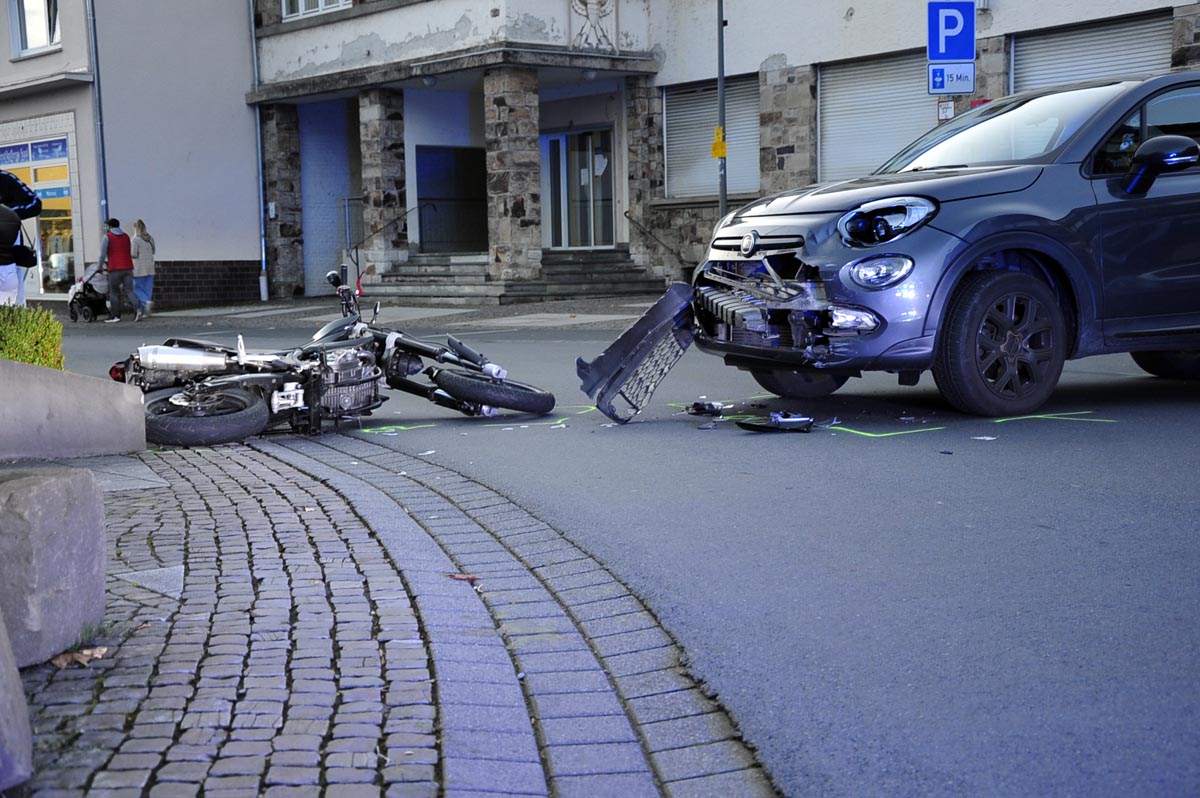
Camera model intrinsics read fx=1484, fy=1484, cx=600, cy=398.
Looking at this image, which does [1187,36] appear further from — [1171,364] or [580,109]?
[580,109]

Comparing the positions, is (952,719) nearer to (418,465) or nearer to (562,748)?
(562,748)

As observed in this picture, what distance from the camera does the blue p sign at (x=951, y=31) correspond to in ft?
47.3

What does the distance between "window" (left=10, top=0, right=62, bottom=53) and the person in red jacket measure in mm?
7271

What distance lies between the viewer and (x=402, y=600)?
4.88 meters

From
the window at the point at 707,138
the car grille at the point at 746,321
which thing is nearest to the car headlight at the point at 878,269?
the car grille at the point at 746,321

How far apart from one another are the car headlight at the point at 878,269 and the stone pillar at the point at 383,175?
870 inches

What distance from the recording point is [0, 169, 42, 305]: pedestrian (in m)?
10.1

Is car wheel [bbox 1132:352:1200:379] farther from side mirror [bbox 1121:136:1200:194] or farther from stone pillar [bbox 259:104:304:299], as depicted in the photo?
stone pillar [bbox 259:104:304:299]

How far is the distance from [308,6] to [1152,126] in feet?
82.1

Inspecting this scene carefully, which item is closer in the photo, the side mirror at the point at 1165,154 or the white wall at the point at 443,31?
the side mirror at the point at 1165,154

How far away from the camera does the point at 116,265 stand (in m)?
26.7

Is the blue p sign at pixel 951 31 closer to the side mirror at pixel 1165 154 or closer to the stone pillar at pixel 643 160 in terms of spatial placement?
the side mirror at pixel 1165 154

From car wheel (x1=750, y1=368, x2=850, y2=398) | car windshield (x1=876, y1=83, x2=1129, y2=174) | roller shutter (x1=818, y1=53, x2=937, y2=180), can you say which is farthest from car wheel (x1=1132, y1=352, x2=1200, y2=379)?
roller shutter (x1=818, y1=53, x2=937, y2=180)

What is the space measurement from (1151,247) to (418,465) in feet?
14.5
